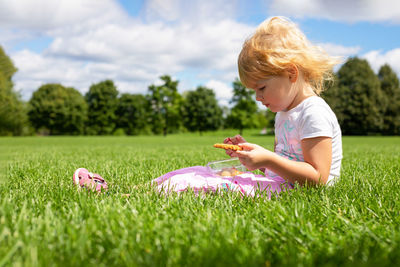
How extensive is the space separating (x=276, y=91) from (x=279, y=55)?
0.30m

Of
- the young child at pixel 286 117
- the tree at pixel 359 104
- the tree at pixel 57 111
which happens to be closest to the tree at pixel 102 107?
the tree at pixel 57 111

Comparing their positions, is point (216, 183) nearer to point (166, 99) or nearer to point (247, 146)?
point (247, 146)

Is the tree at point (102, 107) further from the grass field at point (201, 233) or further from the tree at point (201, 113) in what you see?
the grass field at point (201, 233)

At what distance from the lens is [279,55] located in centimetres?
264

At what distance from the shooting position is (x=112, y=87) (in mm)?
65375

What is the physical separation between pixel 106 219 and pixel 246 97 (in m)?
44.2

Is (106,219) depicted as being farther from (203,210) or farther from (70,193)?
(70,193)

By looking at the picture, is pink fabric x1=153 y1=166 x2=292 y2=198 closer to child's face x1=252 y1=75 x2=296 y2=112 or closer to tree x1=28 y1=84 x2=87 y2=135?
child's face x1=252 y1=75 x2=296 y2=112

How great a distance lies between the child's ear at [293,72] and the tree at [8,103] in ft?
6.62

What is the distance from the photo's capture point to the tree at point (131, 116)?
2499 inches

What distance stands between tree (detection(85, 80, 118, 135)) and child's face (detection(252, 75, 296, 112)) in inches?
2377

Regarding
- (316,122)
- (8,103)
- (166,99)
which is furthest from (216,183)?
(166,99)

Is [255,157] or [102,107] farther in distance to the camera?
[102,107]

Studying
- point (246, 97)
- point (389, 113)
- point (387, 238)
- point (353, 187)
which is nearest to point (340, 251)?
point (387, 238)
